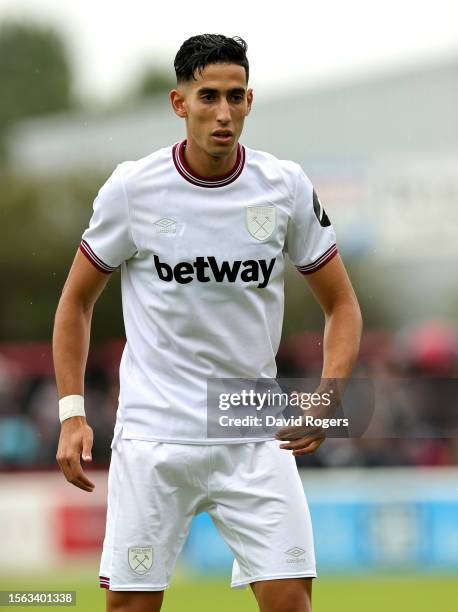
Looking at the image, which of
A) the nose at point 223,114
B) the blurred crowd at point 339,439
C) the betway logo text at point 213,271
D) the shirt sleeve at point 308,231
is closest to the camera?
the nose at point 223,114

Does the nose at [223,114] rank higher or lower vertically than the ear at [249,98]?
lower

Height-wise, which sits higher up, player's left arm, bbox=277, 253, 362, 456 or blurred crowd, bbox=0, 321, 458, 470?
blurred crowd, bbox=0, 321, 458, 470

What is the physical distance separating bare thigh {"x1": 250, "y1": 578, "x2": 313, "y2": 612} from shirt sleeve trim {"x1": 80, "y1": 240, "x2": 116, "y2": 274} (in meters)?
1.13

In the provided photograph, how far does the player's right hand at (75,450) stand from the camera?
4.83 meters

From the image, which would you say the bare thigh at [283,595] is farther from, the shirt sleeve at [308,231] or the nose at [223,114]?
the nose at [223,114]

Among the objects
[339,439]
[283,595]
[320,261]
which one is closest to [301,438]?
[283,595]

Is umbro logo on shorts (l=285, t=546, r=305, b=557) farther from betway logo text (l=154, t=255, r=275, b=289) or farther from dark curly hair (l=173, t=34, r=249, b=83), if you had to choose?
dark curly hair (l=173, t=34, r=249, b=83)

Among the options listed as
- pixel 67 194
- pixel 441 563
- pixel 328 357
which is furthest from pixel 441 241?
pixel 328 357

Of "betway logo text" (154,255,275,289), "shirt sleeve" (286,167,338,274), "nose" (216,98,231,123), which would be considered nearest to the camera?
"nose" (216,98,231,123)

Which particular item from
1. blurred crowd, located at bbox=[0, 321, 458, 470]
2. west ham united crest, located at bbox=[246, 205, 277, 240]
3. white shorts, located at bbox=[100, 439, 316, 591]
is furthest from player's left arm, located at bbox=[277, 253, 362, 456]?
blurred crowd, located at bbox=[0, 321, 458, 470]

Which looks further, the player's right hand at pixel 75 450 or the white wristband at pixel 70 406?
the white wristband at pixel 70 406

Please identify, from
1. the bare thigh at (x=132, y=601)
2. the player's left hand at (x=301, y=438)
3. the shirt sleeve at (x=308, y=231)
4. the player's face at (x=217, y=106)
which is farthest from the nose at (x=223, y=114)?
the bare thigh at (x=132, y=601)

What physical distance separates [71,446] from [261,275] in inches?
32.4

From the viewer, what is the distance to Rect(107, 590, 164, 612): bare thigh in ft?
16.1
